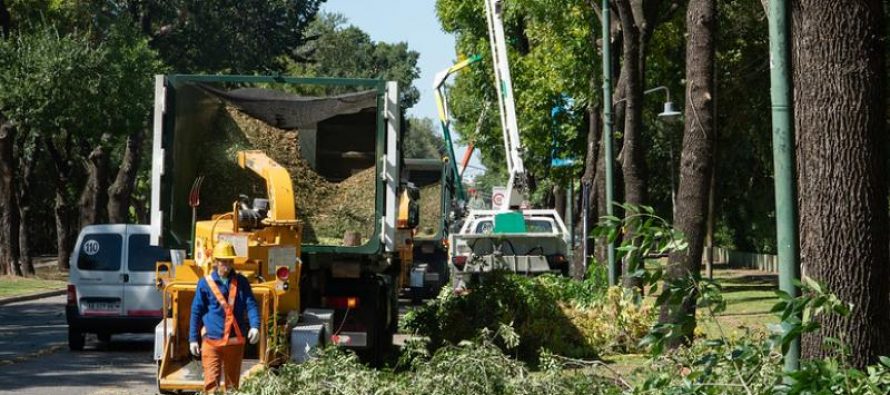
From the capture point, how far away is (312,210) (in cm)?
1577

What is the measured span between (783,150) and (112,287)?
12.5 meters

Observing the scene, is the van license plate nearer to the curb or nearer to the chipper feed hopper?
the chipper feed hopper

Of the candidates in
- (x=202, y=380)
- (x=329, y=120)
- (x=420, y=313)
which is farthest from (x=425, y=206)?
(x=202, y=380)

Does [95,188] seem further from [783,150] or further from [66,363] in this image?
[783,150]

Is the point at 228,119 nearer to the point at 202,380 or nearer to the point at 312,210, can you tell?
the point at 312,210

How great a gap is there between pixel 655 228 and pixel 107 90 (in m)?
34.2

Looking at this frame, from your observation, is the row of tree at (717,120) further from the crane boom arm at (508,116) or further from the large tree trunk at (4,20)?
the large tree trunk at (4,20)

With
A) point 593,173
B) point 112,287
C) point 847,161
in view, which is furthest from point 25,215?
point 847,161

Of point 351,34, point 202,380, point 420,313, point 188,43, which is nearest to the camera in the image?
point 202,380

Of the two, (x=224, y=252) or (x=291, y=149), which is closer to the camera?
(x=224, y=252)

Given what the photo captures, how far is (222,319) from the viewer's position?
12.1 m

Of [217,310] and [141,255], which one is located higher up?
[141,255]

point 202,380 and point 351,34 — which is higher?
point 351,34

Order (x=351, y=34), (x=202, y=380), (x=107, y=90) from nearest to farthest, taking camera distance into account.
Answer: (x=202, y=380), (x=107, y=90), (x=351, y=34)
